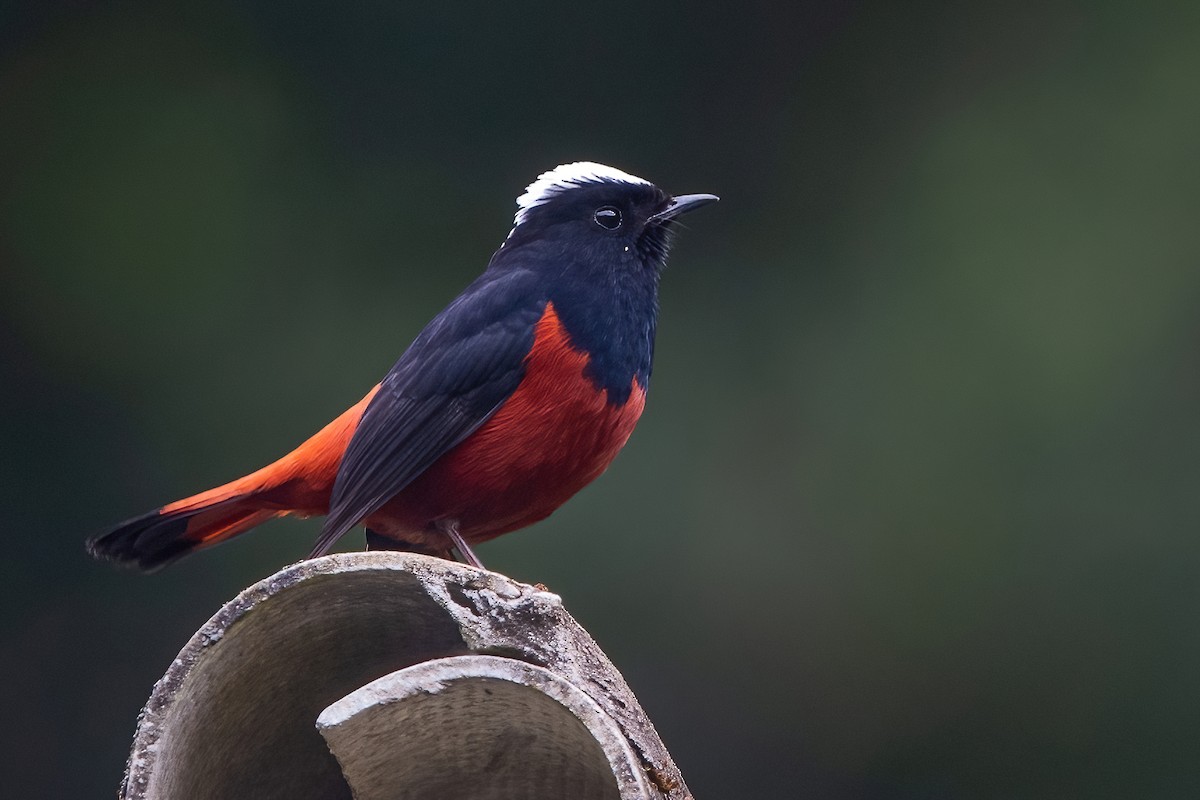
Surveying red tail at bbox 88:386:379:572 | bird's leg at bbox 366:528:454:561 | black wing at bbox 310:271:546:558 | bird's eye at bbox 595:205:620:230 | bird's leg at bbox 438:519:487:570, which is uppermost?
bird's eye at bbox 595:205:620:230

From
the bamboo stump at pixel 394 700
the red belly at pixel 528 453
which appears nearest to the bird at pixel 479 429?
the red belly at pixel 528 453

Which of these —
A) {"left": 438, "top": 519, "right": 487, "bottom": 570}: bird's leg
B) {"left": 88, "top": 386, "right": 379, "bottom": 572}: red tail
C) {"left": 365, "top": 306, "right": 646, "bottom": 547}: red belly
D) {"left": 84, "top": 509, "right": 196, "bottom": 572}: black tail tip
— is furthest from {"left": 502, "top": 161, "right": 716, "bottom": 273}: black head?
{"left": 84, "top": 509, "right": 196, "bottom": 572}: black tail tip

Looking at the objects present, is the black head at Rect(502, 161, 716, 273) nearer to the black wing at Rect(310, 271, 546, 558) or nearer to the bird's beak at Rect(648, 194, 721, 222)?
the bird's beak at Rect(648, 194, 721, 222)

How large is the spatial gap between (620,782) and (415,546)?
1408 millimetres

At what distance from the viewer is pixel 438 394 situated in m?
3.35

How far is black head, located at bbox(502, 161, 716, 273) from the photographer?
12.2ft

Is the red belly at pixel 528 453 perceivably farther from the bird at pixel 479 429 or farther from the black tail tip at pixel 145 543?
the black tail tip at pixel 145 543

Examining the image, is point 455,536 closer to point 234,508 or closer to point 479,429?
point 479,429

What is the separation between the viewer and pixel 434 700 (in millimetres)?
2373

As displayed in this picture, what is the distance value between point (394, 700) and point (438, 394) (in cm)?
119

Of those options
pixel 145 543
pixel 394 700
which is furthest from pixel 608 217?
pixel 394 700

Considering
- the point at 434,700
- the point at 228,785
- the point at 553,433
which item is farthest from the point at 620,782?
the point at 553,433

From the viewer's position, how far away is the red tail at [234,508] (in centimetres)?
341

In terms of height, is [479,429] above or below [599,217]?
below
